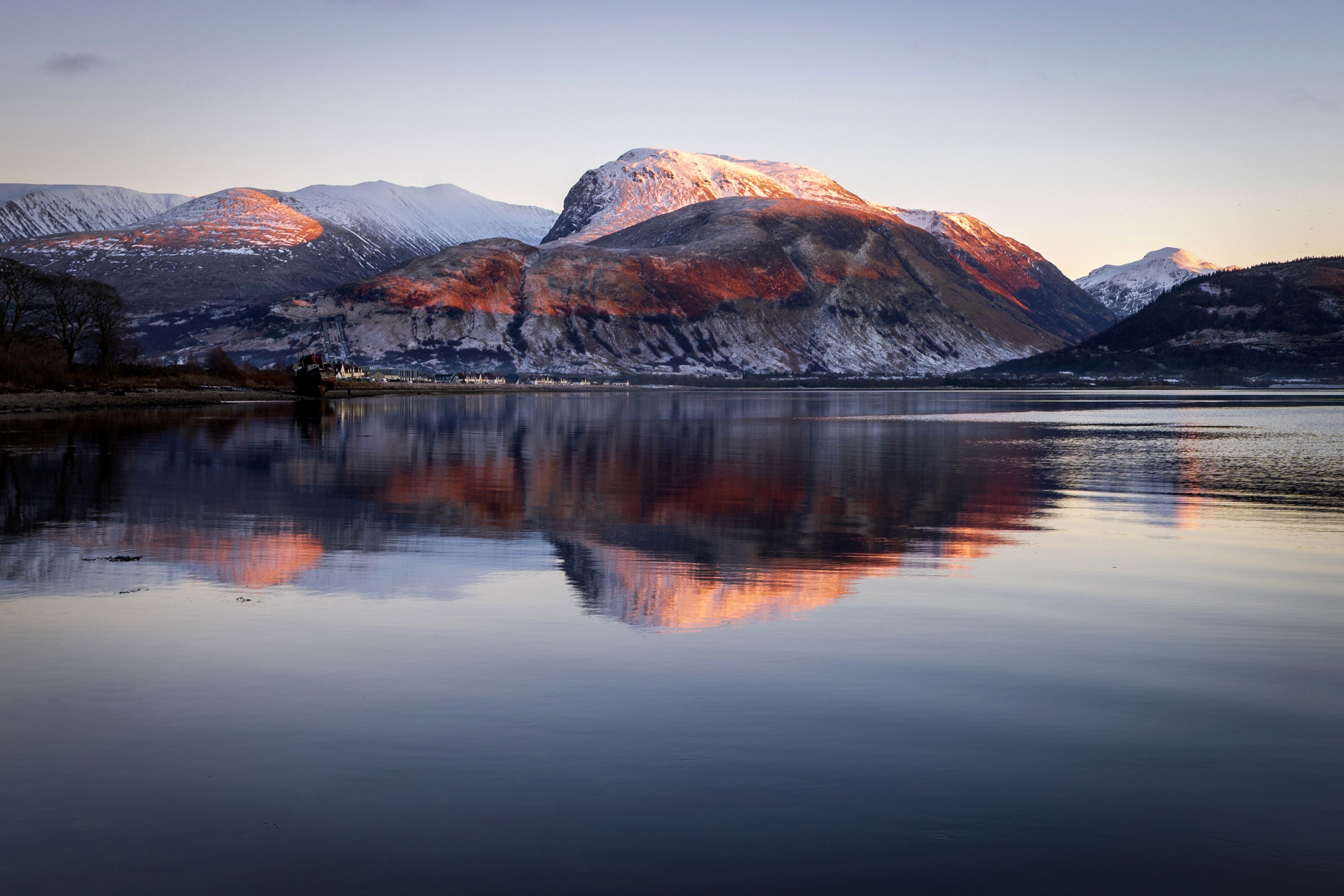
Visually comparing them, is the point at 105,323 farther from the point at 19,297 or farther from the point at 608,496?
the point at 608,496

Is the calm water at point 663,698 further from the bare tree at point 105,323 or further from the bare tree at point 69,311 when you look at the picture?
the bare tree at point 105,323

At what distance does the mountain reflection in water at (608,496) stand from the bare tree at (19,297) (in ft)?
144

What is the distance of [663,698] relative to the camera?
12695 mm

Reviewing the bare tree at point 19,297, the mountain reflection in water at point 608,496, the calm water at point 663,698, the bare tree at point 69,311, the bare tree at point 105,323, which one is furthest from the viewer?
the bare tree at point 105,323

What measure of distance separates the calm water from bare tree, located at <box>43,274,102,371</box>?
100196 mm

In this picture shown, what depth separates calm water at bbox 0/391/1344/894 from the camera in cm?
865

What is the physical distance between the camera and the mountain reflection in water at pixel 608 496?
21750mm

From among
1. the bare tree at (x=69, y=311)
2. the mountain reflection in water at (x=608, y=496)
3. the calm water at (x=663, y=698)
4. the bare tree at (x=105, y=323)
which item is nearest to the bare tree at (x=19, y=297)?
the bare tree at (x=69, y=311)

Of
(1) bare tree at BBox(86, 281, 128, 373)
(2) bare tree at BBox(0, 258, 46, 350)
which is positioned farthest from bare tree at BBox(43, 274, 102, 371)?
(2) bare tree at BBox(0, 258, 46, 350)

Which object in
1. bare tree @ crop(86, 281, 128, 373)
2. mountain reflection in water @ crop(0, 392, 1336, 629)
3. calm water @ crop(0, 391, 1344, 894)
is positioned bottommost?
calm water @ crop(0, 391, 1344, 894)

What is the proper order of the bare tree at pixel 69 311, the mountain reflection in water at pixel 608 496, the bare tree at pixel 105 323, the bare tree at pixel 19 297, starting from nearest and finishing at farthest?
1. the mountain reflection in water at pixel 608 496
2. the bare tree at pixel 19 297
3. the bare tree at pixel 69 311
4. the bare tree at pixel 105 323

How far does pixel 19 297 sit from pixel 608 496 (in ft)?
341

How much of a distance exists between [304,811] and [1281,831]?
795cm

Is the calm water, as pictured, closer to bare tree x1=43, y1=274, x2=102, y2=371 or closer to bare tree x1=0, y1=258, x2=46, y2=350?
bare tree x1=0, y1=258, x2=46, y2=350
